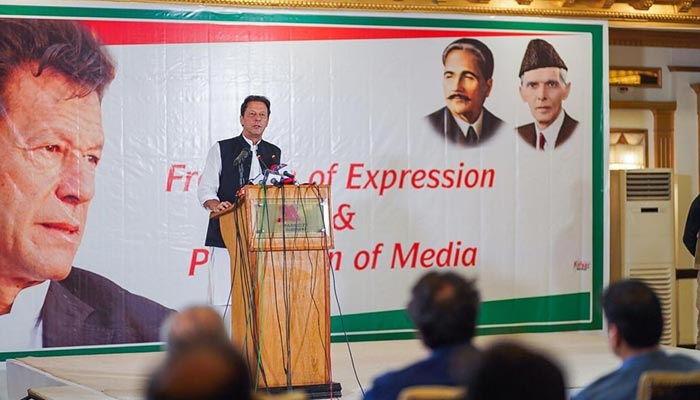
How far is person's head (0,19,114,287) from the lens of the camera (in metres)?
7.06

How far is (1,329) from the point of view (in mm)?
7109

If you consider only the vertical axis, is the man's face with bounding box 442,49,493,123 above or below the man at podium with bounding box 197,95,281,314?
above

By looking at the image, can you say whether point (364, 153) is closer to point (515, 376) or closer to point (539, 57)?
point (539, 57)

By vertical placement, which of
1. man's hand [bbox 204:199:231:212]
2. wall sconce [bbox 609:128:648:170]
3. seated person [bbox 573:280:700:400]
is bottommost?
seated person [bbox 573:280:700:400]

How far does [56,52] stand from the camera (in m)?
7.19

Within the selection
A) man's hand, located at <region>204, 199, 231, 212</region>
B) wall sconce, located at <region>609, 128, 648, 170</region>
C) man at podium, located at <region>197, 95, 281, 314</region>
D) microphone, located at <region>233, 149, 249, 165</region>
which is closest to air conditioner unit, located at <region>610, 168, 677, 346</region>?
wall sconce, located at <region>609, 128, 648, 170</region>

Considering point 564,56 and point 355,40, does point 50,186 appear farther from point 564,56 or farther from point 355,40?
point 564,56

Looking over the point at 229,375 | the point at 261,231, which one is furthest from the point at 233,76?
the point at 229,375

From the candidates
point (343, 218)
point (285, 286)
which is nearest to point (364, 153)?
point (343, 218)

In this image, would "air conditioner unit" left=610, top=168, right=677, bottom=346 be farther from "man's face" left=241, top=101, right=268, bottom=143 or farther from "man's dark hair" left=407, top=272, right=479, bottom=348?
"man's dark hair" left=407, top=272, right=479, bottom=348

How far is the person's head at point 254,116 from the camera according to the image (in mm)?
7555

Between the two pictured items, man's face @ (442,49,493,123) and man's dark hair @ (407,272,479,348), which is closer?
man's dark hair @ (407,272,479,348)

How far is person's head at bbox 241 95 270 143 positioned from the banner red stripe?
17.3 inches

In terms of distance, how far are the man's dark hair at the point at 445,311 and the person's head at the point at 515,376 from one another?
0.92 meters
